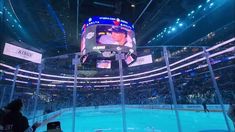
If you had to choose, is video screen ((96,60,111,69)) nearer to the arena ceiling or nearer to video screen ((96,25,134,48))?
video screen ((96,25,134,48))

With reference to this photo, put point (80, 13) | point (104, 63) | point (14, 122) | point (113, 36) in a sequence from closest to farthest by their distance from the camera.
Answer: point (14, 122)
point (113, 36)
point (104, 63)
point (80, 13)

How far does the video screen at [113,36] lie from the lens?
25.1ft

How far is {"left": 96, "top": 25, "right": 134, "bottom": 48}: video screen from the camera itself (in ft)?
25.1

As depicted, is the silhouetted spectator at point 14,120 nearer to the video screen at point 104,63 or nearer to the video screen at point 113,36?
the video screen at point 113,36

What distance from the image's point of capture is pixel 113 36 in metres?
7.82

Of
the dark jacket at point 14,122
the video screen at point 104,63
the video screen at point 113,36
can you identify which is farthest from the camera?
the video screen at point 104,63

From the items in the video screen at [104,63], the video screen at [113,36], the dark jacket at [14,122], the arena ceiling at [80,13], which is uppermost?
the arena ceiling at [80,13]

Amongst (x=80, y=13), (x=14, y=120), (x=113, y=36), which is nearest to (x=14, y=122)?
(x=14, y=120)

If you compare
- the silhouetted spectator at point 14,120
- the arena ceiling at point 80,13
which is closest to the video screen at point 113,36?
the arena ceiling at point 80,13

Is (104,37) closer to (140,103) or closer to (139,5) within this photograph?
(139,5)

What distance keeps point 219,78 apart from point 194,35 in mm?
6397

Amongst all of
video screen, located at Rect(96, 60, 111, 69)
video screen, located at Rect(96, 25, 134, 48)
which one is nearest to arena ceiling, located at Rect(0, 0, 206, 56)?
video screen, located at Rect(96, 25, 134, 48)

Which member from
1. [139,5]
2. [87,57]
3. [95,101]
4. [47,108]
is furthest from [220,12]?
[95,101]

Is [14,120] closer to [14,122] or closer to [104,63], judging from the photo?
[14,122]
